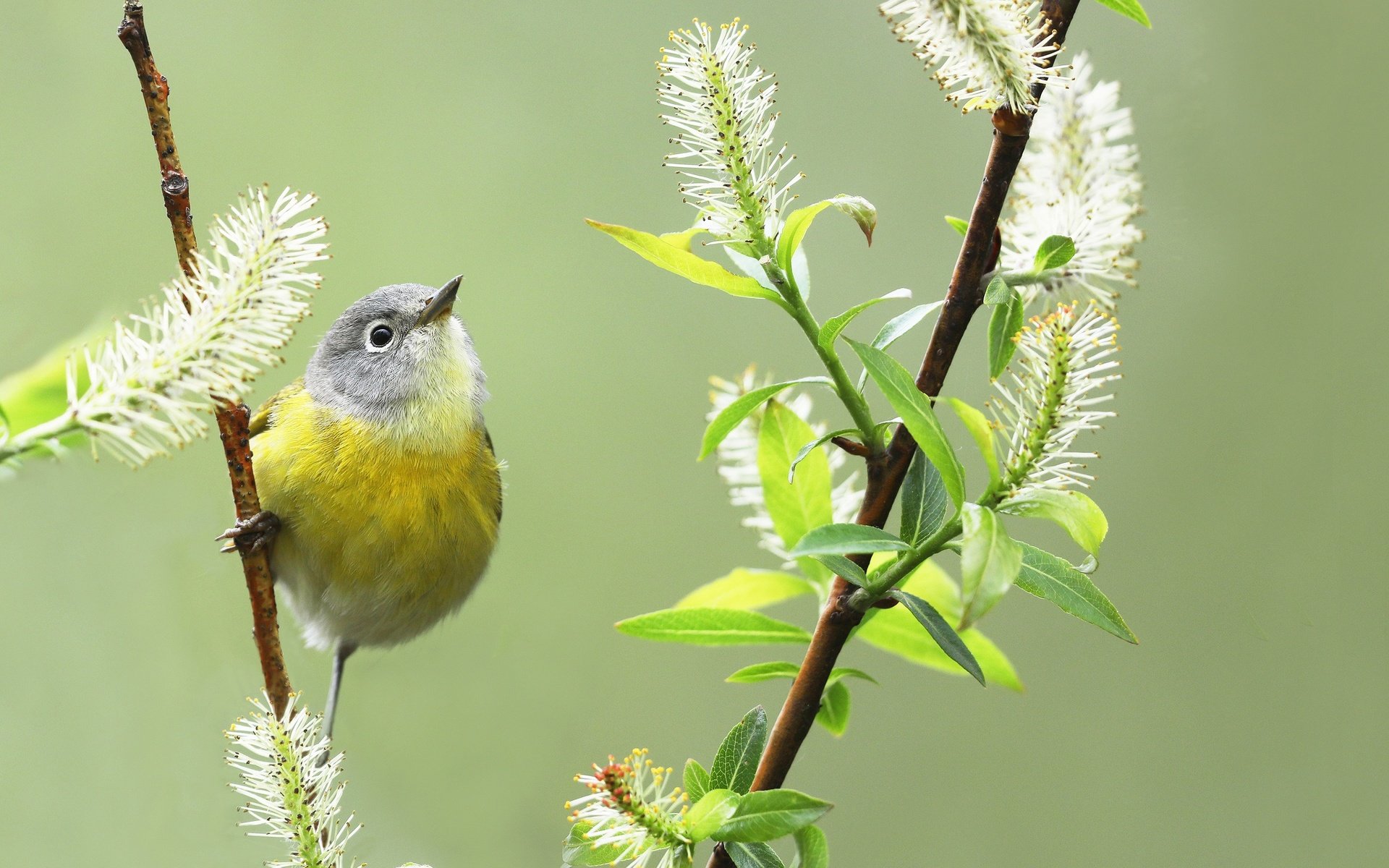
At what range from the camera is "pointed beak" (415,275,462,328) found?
73.7 inches

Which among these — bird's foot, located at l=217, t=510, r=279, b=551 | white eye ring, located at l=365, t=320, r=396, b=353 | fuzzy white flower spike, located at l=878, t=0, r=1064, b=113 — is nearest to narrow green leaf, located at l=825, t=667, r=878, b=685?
fuzzy white flower spike, located at l=878, t=0, r=1064, b=113

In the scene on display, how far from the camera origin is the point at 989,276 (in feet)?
3.13

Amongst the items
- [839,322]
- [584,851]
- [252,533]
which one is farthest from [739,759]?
[252,533]

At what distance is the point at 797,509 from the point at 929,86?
2.95 metres

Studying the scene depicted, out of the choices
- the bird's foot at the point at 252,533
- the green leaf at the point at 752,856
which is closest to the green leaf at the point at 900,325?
the green leaf at the point at 752,856

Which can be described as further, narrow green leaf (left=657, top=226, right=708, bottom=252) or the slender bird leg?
the slender bird leg

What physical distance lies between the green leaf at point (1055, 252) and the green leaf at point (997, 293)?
47 mm

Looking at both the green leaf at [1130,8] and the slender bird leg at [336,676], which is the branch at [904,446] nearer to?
the green leaf at [1130,8]

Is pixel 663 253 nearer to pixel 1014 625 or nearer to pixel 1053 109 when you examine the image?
pixel 1053 109

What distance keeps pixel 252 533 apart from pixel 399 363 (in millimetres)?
594

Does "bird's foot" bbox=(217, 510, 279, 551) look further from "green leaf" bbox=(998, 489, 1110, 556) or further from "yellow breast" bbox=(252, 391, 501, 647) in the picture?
"green leaf" bbox=(998, 489, 1110, 556)

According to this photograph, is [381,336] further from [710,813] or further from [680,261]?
[710,813]

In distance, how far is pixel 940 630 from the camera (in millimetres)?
864

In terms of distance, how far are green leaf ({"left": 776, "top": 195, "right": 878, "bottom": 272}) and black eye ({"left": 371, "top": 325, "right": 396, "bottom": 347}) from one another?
1.23 metres
